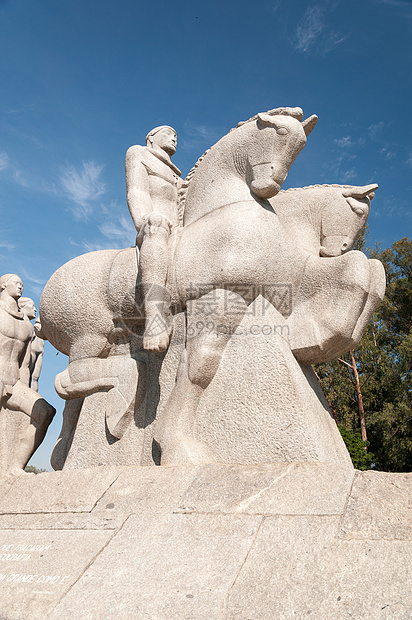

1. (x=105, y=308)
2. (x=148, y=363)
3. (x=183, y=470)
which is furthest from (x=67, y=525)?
(x=105, y=308)

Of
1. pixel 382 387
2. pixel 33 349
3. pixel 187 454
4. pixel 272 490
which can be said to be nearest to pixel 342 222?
pixel 187 454

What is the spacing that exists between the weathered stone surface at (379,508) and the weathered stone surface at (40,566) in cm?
116

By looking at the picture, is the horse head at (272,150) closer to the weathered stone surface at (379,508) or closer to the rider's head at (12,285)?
the weathered stone surface at (379,508)

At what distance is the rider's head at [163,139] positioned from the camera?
4867 mm

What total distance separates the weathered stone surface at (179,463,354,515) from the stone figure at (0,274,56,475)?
2813 millimetres

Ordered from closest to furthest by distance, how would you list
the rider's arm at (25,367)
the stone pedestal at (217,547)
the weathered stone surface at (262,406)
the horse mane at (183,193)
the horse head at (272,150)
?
the stone pedestal at (217,547), the weathered stone surface at (262,406), the horse head at (272,150), the horse mane at (183,193), the rider's arm at (25,367)

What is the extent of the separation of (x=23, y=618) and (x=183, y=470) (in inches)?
43.4

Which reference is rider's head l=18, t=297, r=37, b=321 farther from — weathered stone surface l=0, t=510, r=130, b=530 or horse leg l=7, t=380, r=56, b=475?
weathered stone surface l=0, t=510, r=130, b=530

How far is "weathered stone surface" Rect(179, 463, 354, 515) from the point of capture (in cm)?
243

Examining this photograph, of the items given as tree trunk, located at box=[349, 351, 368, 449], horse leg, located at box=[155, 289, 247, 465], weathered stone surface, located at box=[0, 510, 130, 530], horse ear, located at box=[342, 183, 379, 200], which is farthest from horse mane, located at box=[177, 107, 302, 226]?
tree trunk, located at box=[349, 351, 368, 449]

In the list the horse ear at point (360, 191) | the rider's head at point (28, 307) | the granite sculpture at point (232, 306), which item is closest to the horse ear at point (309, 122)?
the granite sculpture at point (232, 306)

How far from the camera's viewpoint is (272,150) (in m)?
3.86

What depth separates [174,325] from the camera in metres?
3.97

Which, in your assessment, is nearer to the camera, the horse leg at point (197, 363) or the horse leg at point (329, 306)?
the horse leg at point (197, 363)
